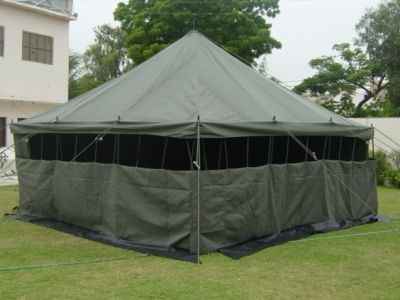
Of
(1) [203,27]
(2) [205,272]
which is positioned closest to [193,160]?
(2) [205,272]

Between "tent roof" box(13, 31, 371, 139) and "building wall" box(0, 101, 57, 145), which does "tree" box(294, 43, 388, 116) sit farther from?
"tent roof" box(13, 31, 371, 139)

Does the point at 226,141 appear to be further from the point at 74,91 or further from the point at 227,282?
the point at 74,91

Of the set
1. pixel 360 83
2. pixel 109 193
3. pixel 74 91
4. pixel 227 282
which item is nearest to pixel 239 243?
pixel 227 282

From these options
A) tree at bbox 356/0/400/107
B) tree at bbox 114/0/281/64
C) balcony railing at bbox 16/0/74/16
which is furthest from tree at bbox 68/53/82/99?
tree at bbox 356/0/400/107

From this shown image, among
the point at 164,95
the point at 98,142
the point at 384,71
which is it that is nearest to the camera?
the point at 164,95

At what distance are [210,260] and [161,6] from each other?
1931 centimetres

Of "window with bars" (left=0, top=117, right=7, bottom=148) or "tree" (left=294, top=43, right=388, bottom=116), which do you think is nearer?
"window with bars" (left=0, top=117, right=7, bottom=148)

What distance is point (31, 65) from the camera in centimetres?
1994

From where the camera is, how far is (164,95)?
7.25 metres

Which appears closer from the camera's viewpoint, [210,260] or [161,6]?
[210,260]

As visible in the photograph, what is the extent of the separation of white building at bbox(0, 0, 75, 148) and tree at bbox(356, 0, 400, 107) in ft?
50.2

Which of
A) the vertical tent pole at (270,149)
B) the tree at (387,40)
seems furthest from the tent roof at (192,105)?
the tree at (387,40)

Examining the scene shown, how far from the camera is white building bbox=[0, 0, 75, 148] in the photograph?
19094 mm

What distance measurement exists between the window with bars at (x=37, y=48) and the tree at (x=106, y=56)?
18628 mm
